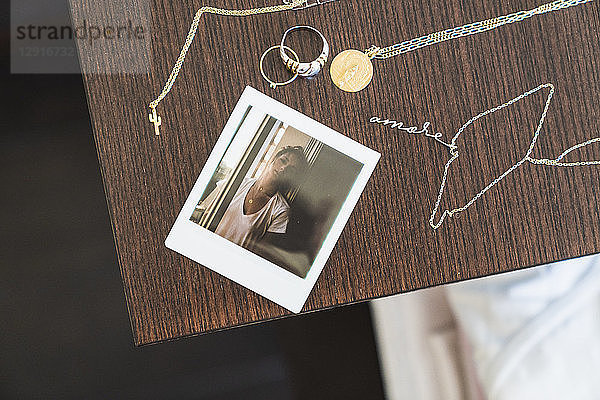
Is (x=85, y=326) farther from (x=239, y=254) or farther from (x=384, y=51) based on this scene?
(x=384, y=51)

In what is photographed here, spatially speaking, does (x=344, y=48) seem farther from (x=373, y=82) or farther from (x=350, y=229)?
(x=350, y=229)

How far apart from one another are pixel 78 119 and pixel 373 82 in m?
0.78

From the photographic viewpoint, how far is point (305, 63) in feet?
2.35

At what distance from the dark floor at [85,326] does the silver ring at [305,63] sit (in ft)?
2.13

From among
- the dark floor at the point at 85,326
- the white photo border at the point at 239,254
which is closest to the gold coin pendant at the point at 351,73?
the white photo border at the point at 239,254

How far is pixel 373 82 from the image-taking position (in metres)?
0.73

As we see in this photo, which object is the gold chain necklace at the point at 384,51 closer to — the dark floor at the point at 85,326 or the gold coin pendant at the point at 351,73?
the gold coin pendant at the point at 351,73

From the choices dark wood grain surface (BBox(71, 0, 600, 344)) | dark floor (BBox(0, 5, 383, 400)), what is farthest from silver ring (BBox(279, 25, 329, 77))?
dark floor (BBox(0, 5, 383, 400))

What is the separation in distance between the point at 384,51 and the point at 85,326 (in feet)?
2.85

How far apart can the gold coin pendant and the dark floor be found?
0.63 m

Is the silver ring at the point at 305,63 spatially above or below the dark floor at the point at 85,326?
above

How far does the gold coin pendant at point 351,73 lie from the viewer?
2.38 feet

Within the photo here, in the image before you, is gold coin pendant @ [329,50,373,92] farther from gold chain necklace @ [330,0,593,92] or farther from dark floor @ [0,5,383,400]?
dark floor @ [0,5,383,400]

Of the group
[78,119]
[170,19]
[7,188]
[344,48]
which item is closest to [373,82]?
[344,48]
